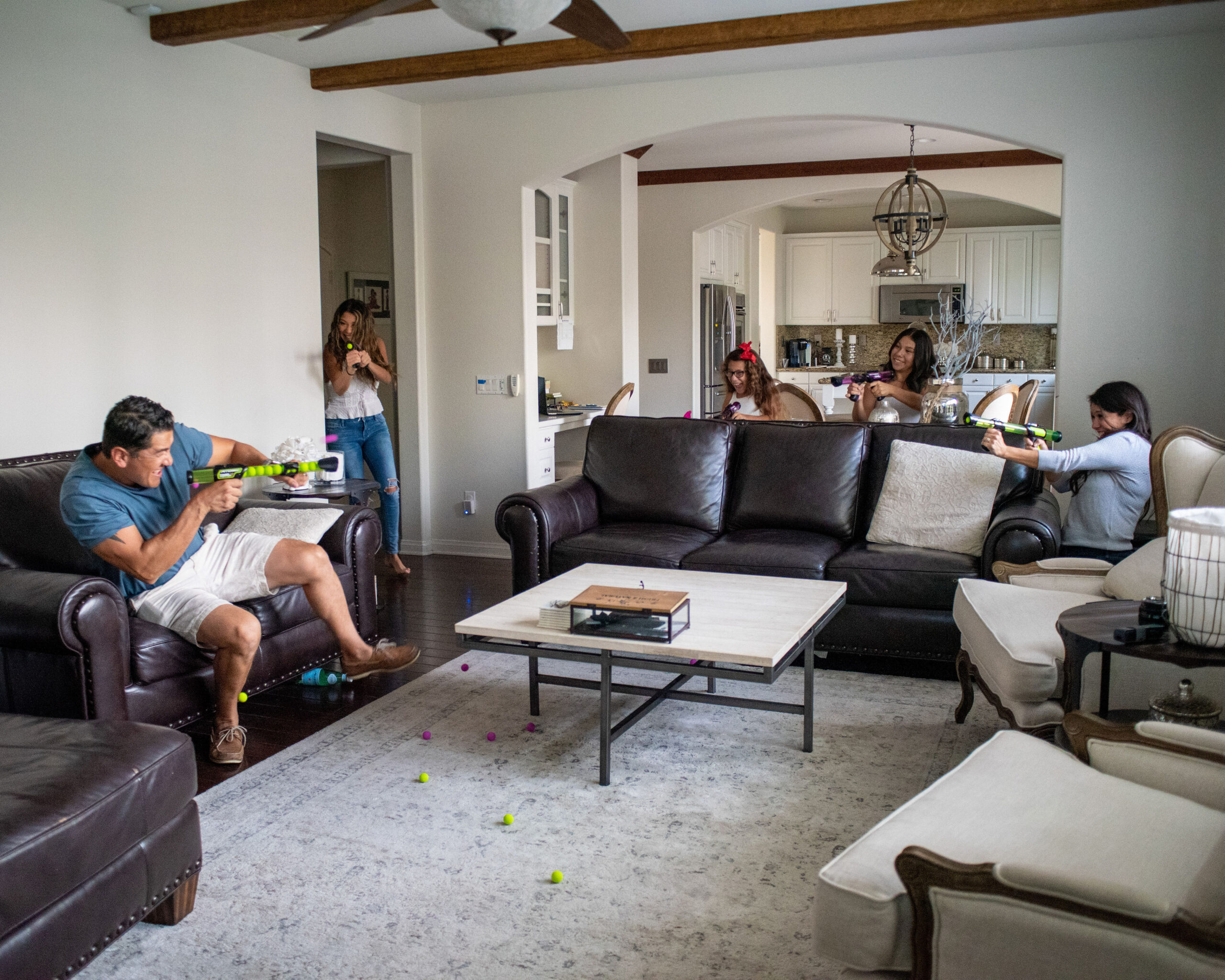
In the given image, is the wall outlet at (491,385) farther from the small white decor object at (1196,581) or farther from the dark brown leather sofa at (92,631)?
the small white decor object at (1196,581)

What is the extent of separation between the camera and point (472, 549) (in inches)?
255

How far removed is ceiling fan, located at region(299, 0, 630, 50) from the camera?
2.41 meters

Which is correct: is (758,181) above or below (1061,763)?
above

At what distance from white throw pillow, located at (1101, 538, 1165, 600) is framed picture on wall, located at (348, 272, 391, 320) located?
18.0ft

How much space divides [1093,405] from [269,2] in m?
3.54

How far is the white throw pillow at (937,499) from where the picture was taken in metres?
4.17

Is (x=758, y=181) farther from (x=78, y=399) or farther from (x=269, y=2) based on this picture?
(x=78, y=399)

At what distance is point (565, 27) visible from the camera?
9.99ft

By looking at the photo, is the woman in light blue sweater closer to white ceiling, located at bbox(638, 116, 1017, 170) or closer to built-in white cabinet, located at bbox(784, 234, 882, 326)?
white ceiling, located at bbox(638, 116, 1017, 170)

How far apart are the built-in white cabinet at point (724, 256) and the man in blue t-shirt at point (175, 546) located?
222 inches

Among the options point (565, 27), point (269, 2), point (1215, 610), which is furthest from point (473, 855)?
point (269, 2)

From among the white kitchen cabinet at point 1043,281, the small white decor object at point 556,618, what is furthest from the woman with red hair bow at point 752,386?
the white kitchen cabinet at point 1043,281

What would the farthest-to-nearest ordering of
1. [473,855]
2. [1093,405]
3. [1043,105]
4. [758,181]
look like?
1. [758,181]
2. [1043,105]
3. [1093,405]
4. [473,855]

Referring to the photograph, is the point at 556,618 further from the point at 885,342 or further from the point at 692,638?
the point at 885,342
